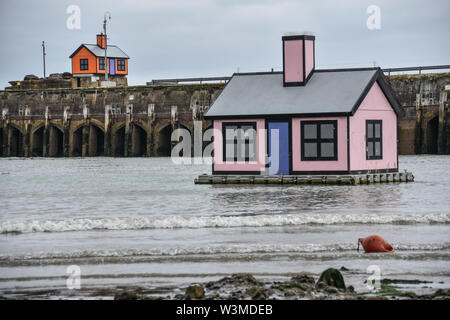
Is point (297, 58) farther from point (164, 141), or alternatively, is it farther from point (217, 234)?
point (164, 141)

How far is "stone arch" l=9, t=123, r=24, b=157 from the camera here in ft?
295

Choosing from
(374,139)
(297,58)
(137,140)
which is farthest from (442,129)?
(297,58)

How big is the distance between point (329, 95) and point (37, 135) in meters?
64.6

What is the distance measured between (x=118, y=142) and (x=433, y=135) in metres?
32.4

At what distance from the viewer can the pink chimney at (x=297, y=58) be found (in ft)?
103

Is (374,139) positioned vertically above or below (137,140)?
below

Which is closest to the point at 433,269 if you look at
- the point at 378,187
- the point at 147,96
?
the point at 378,187

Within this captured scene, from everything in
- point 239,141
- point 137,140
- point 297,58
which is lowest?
point 239,141

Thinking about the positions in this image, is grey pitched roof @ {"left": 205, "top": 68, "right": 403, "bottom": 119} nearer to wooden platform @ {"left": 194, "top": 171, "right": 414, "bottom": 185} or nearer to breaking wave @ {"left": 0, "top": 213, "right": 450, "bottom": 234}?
wooden platform @ {"left": 194, "top": 171, "right": 414, "bottom": 185}

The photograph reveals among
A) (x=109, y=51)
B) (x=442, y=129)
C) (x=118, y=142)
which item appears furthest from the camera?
(x=109, y=51)

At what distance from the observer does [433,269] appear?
40.6 feet

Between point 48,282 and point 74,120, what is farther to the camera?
point 74,120

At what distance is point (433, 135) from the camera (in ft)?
223
